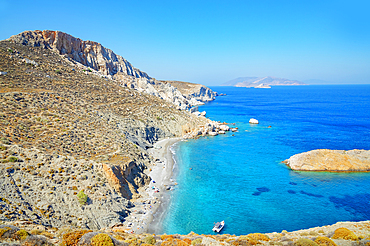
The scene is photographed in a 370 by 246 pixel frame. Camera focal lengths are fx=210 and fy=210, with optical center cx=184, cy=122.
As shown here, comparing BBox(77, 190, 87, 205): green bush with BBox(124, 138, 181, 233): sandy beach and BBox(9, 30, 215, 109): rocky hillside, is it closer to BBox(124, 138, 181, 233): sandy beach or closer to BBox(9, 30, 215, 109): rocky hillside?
BBox(124, 138, 181, 233): sandy beach

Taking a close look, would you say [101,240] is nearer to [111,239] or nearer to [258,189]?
[111,239]

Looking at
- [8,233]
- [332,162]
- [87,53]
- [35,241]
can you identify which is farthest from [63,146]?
[87,53]

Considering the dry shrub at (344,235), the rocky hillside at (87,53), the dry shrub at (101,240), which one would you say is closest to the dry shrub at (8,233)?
the dry shrub at (101,240)

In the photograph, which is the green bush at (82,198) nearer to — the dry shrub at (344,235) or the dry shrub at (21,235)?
the dry shrub at (21,235)

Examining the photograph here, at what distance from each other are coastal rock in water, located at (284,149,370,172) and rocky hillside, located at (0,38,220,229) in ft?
103

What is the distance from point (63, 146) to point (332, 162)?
50.3 metres

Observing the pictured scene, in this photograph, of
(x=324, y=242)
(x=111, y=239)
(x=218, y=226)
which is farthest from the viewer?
(x=218, y=226)

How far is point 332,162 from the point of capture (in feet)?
143

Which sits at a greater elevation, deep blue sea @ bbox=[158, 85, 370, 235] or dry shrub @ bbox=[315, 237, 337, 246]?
dry shrub @ bbox=[315, 237, 337, 246]

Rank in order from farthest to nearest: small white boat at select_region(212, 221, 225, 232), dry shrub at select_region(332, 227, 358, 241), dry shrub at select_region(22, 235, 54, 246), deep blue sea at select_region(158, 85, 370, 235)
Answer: deep blue sea at select_region(158, 85, 370, 235)
small white boat at select_region(212, 221, 225, 232)
dry shrub at select_region(332, 227, 358, 241)
dry shrub at select_region(22, 235, 54, 246)

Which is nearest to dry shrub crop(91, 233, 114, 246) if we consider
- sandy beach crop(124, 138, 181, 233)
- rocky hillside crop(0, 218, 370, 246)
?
rocky hillside crop(0, 218, 370, 246)

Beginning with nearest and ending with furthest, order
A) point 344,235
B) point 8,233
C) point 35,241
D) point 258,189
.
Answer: point 35,241 < point 8,233 < point 344,235 < point 258,189

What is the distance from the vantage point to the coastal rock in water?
141 feet

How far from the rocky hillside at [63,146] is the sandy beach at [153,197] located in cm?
127
